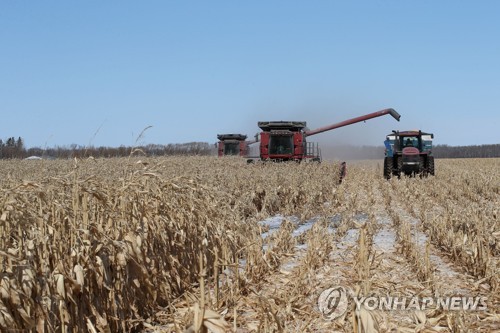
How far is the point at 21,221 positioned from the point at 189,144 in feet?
143

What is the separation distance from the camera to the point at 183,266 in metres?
4.95

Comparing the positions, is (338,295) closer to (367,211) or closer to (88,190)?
(88,190)

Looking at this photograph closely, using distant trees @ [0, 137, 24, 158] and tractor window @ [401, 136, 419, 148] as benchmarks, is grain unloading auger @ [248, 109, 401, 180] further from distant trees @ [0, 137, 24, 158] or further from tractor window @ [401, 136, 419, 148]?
distant trees @ [0, 137, 24, 158]

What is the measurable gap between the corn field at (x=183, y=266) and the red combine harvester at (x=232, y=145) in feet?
75.8

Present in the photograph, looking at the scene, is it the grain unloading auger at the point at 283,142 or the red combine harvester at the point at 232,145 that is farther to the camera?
the red combine harvester at the point at 232,145

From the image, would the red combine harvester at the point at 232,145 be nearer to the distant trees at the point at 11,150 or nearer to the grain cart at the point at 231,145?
the grain cart at the point at 231,145

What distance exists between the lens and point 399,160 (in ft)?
63.2

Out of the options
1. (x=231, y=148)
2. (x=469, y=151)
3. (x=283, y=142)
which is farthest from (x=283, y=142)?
(x=469, y=151)

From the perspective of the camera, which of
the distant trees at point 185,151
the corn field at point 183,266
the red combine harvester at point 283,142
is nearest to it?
the corn field at point 183,266

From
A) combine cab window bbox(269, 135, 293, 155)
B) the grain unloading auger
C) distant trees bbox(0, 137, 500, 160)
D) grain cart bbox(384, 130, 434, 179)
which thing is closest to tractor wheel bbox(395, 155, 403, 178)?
grain cart bbox(384, 130, 434, 179)

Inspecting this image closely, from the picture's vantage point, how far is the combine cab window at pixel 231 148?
30.9 m

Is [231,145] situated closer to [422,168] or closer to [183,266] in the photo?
[422,168]

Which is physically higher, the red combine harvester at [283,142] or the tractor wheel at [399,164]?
the red combine harvester at [283,142]

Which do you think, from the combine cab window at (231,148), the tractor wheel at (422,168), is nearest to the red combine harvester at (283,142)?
the tractor wheel at (422,168)
